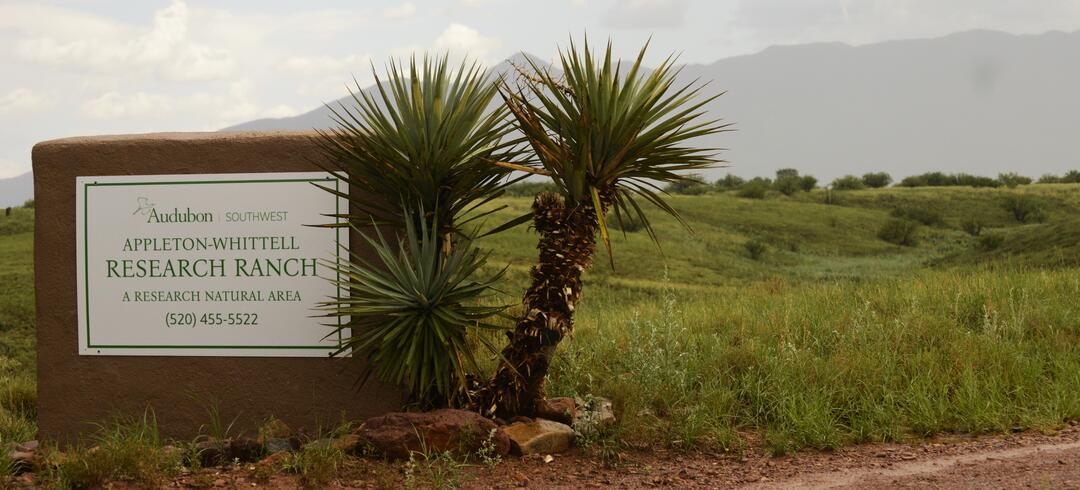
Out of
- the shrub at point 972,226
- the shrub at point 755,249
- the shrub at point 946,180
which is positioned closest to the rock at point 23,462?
the shrub at point 755,249

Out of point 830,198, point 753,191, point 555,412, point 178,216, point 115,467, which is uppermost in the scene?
point 753,191

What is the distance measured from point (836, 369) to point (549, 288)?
8.76ft

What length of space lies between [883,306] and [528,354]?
5.15m

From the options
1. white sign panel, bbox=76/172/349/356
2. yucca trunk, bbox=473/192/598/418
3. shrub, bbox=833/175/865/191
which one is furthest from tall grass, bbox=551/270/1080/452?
shrub, bbox=833/175/865/191

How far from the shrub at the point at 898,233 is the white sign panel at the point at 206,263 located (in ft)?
62.4

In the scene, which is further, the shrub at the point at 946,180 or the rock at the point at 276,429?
the shrub at the point at 946,180

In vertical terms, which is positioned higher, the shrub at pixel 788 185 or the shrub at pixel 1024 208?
the shrub at pixel 788 185

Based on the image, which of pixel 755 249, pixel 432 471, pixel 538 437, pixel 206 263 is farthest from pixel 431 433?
pixel 755 249

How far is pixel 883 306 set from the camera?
403 inches

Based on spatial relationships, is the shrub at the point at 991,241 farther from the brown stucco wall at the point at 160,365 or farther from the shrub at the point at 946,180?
the brown stucco wall at the point at 160,365

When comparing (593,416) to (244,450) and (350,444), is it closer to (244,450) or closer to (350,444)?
(350,444)

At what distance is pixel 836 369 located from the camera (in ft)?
25.1

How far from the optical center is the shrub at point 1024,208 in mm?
26281

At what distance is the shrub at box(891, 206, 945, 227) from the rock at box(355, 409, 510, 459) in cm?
2159
